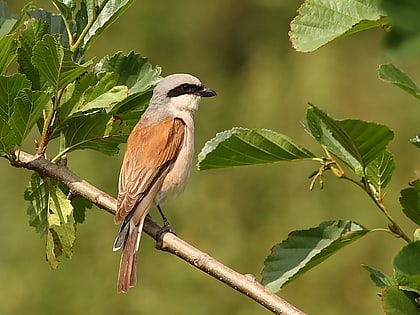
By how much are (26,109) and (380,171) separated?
2.53ft

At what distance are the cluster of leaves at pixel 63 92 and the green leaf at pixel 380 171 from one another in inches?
26.3

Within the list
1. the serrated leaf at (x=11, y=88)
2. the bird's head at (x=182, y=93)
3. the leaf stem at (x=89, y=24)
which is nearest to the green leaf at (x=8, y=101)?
the serrated leaf at (x=11, y=88)

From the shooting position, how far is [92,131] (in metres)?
1.95

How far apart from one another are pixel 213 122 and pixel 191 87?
4453 mm

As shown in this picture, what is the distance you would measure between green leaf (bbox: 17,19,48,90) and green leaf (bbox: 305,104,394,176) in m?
0.84

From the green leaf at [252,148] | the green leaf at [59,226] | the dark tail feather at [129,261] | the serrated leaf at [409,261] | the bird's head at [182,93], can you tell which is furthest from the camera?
the bird's head at [182,93]

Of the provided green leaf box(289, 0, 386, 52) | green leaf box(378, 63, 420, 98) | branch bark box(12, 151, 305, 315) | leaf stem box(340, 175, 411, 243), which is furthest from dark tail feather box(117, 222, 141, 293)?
green leaf box(378, 63, 420, 98)

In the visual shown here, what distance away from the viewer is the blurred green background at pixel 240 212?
18.6ft

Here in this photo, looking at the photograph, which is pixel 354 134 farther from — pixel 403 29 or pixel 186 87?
pixel 186 87

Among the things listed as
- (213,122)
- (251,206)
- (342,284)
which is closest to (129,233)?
(342,284)

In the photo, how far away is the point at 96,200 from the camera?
75.4 inches

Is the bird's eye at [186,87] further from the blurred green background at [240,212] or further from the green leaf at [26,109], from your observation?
the green leaf at [26,109]

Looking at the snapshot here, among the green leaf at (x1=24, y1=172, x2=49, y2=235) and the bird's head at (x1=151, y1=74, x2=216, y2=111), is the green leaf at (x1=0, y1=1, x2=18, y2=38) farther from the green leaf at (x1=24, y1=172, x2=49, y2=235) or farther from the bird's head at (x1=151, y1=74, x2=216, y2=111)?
the bird's head at (x1=151, y1=74, x2=216, y2=111)

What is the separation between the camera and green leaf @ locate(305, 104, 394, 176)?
106 cm
